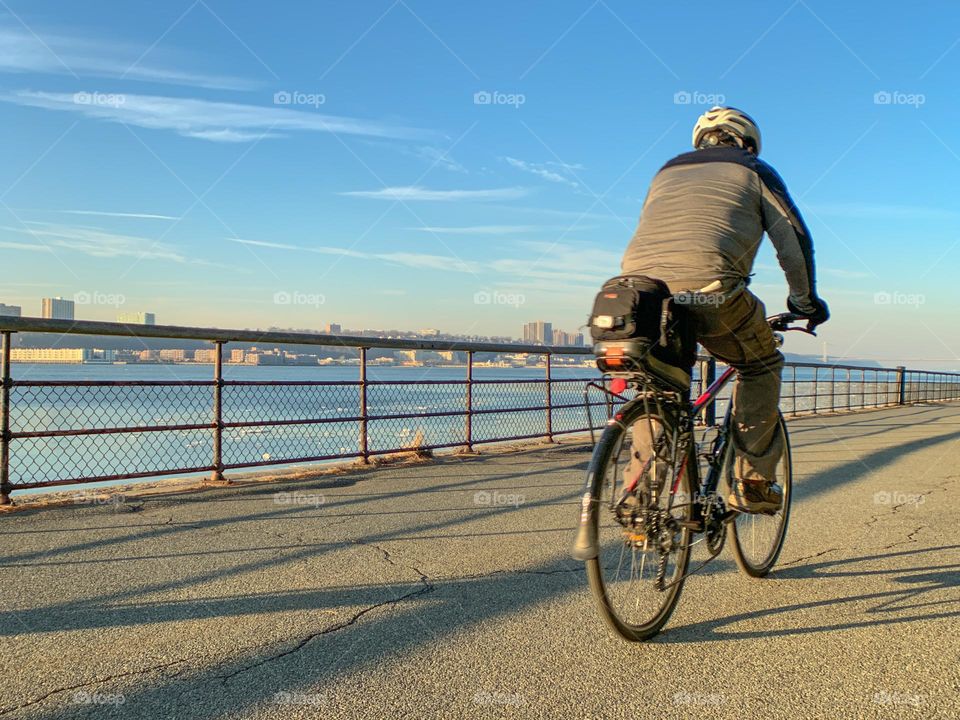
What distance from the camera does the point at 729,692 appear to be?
2523mm

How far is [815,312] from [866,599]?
1.34 meters

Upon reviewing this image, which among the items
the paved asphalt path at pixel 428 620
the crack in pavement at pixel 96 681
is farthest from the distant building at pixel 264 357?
the crack in pavement at pixel 96 681

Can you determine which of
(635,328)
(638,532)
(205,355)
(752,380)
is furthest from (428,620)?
(205,355)

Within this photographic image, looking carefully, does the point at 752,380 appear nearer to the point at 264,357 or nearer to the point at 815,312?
the point at 815,312

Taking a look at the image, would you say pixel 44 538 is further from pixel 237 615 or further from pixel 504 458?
pixel 504 458

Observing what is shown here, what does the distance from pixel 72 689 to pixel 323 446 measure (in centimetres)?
530

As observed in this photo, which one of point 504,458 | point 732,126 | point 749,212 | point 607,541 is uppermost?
point 732,126

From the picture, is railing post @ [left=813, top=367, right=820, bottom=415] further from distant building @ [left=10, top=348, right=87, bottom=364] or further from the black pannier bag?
the black pannier bag

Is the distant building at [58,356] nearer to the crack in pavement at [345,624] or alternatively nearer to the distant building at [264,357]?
the distant building at [264,357]

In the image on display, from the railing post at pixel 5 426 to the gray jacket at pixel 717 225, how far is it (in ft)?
14.3

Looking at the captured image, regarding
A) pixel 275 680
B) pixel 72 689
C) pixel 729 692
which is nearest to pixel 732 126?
pixel 729 692

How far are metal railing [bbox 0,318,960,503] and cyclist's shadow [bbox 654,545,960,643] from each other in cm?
98

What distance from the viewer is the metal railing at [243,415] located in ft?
18.9

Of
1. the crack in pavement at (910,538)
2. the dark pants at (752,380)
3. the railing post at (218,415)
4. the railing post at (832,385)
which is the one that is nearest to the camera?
the dark pants at (752,380)
